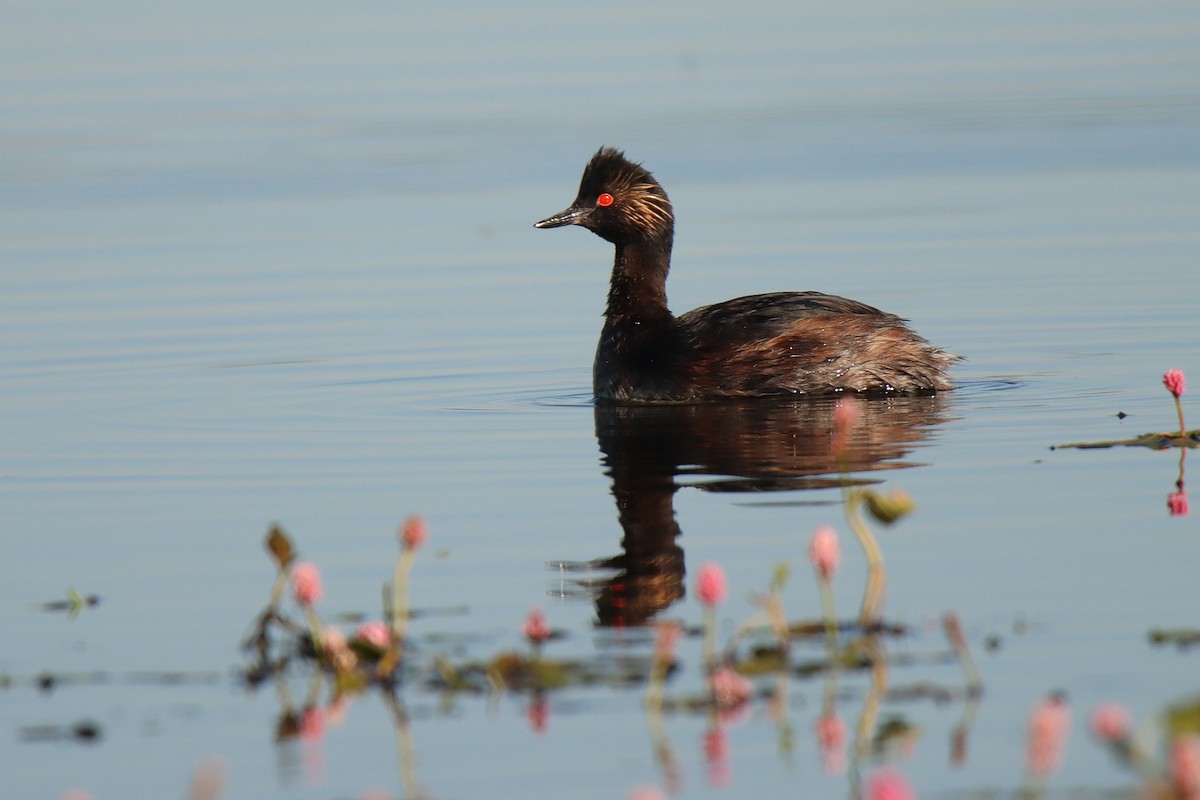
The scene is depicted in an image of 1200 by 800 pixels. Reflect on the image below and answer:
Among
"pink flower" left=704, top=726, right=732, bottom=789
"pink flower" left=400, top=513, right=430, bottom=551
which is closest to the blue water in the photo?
"pink flower" left=704, top=726, right=732, bottom=789

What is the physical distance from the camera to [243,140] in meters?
29.3

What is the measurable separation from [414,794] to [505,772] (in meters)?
0.27

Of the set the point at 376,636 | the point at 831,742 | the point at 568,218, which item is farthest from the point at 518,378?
the point at 831,742

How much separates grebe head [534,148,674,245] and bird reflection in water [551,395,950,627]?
1732 mm

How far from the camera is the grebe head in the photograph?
1419 centimetres

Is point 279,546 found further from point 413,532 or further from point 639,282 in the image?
point 639,282

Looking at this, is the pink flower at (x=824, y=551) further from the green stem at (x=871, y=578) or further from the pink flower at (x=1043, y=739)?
the pink flower at (x=1043, y=739)

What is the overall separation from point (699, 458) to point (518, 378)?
317 cm

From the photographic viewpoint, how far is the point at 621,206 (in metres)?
14.2

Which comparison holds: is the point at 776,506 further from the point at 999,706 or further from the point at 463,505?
the point at 999,706

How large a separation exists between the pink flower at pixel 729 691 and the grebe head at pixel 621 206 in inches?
327

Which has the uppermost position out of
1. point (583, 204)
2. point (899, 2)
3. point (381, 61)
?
point (899, 2)

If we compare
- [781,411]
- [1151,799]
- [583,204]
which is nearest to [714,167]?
[583,204]

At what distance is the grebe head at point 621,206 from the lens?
14.2 meters
